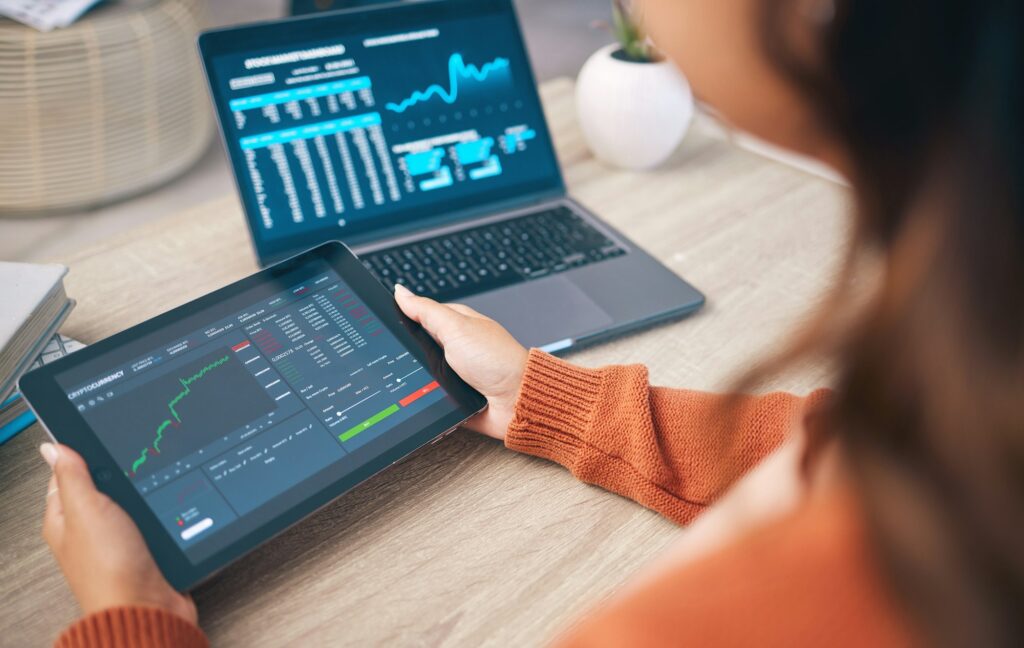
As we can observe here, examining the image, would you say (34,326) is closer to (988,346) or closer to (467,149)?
(467,149)

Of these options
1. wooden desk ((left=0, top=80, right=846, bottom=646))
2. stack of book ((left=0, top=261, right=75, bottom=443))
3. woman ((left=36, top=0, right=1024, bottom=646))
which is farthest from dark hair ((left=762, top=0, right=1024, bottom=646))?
stack of book ((left=0, top=261, right=75, bottom=443))

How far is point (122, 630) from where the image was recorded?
574 millimetres

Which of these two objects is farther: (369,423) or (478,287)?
(478,287)

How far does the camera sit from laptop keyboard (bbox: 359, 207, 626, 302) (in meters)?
1.00

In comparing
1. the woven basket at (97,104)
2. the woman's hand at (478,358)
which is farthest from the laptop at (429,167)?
the woven basket at (97,104)

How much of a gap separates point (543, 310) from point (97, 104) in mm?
1695

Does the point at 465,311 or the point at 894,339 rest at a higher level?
the point at 894,339

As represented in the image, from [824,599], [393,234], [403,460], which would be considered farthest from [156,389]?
[824,599]

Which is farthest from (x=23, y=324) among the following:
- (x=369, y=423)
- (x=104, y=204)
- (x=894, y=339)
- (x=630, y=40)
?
(x=104, y=204)

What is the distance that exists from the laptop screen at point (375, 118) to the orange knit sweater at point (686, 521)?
38 cm

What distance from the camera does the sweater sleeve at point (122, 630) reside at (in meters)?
0.57

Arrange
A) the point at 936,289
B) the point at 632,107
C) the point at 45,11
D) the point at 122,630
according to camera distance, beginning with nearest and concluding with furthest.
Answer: the point at 936,289 < the point at 122,630 < the point at 632,107 < the point at 45,11

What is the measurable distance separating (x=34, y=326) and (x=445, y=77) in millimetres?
592

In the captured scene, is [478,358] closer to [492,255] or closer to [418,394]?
[418,394]
